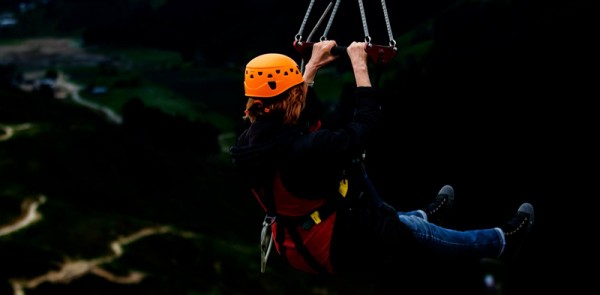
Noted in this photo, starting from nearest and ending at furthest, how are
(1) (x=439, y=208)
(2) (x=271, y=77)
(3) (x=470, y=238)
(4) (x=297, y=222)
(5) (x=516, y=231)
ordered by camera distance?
1. (2) (x=271, y=77)
2. (4) (x=297, y=222)
3. (3) (x=470, y=238)
4. (5) (x=516, y=231)
5. (1) (x=439, y=208)

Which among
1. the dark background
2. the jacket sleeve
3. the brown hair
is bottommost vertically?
the dark background

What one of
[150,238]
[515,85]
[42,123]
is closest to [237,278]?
[150,238]

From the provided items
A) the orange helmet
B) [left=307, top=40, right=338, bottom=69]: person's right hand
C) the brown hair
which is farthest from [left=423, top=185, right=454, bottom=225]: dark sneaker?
the orange helmet

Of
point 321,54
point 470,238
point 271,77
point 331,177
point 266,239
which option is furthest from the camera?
point 470,238

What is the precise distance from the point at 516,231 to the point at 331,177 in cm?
358

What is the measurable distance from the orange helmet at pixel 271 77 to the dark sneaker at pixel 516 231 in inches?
160

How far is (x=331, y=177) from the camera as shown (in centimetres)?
631

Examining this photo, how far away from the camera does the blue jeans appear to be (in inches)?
292

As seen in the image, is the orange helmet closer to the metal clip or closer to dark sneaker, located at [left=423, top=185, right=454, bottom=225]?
the metal clip

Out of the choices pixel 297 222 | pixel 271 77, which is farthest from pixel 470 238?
pixel 271 77

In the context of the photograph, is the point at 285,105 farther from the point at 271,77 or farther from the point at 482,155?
the point at 482,155

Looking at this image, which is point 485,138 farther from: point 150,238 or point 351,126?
point 351,126

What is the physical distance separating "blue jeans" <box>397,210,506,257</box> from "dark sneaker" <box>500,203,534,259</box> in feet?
0.91

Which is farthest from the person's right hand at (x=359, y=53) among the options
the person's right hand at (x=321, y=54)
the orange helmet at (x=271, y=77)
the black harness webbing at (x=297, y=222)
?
the black harness webbing at (x=297, y=222)
